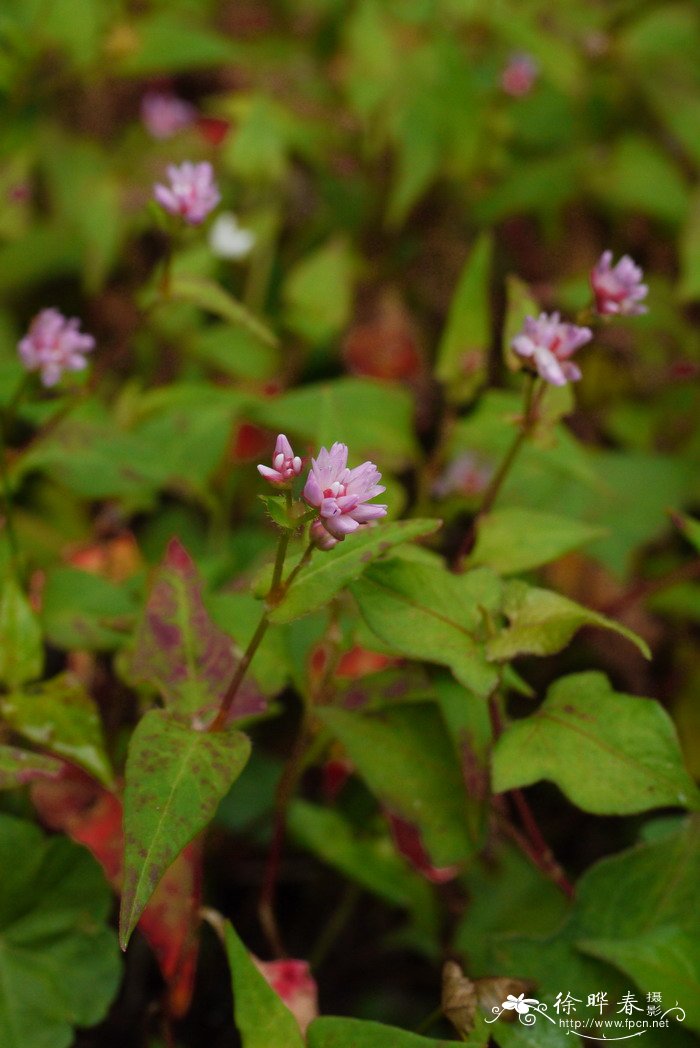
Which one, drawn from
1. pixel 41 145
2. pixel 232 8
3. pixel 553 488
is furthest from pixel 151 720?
pixel 232 8

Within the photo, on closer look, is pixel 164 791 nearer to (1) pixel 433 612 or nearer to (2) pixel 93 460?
(1) pixel 433 612

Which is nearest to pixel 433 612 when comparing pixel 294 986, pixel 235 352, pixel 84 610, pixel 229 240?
pixel 294 986

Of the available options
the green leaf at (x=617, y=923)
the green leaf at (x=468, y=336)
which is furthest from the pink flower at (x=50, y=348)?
the green leaf at (x=617, y=923)

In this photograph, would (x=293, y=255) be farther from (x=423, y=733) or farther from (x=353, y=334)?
Result: (x=423, y=733)

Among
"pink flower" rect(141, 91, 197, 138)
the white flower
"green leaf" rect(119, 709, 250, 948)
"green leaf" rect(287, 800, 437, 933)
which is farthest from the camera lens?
"pink flower" rect(141, 91, 197, 138)

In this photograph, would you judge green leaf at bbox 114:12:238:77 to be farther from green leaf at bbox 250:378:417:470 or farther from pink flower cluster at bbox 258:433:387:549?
pink flower cluster at bbox 258:433:387:549

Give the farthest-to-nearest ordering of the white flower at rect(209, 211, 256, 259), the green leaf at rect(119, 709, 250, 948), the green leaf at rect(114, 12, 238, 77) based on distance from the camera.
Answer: the green leaf at rect(114, 12, 238, 77) < the white flower at rect(209, 211, 256, 259) < the green leaf at rect(119, 709, 250, 948)

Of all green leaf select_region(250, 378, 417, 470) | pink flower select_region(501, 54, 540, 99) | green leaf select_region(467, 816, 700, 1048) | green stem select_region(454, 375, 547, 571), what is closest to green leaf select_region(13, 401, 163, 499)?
green leaf select_region(250, 378, 417, 470)
